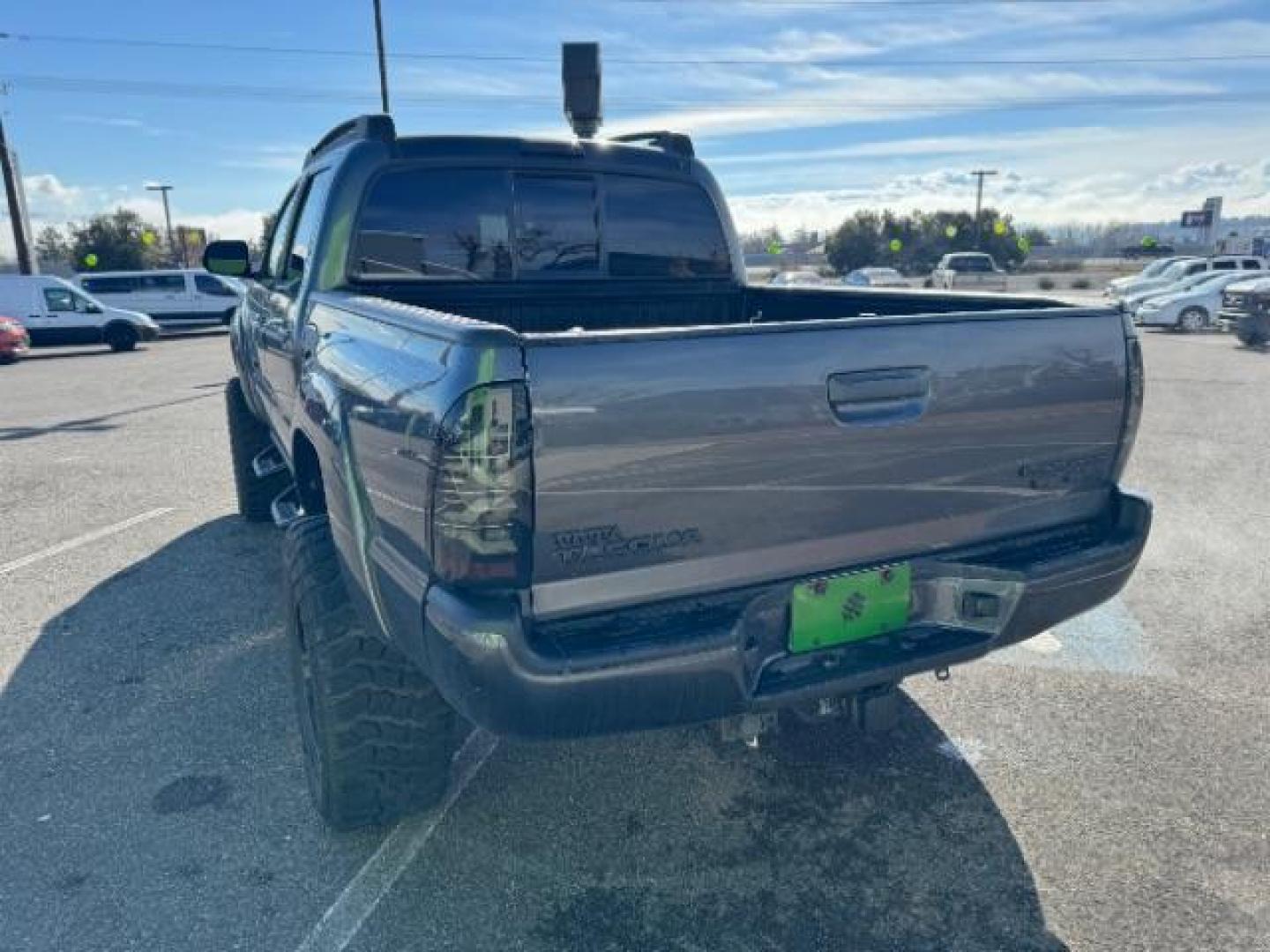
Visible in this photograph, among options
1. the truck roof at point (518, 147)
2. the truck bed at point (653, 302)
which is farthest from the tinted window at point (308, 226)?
the truck bed at point (653, 302)

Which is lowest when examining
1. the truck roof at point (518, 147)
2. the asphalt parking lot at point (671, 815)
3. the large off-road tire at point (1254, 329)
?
the asphalt parking lot at point (671, 815)

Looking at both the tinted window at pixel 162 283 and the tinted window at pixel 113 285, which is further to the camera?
the tinted window at pixel 162 283

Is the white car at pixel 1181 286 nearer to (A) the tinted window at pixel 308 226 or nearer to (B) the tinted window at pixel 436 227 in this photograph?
(B) the tinted window at pixel 436 227

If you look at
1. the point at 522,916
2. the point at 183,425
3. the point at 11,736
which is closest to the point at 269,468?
the point at 11,736

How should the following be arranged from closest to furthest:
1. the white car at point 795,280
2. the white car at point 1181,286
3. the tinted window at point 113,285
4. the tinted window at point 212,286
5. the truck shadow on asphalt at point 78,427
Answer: the white car at point 795,280 → the truck shadow on asphalt at point 78,427 → the white car at point 1181,286 → the tinted window at point 113,285 → the tinted window at point 212,286

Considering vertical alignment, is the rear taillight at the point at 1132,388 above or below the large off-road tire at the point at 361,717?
above

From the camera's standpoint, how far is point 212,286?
25109 millimetres

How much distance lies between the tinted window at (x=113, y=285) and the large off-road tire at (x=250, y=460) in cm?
2209

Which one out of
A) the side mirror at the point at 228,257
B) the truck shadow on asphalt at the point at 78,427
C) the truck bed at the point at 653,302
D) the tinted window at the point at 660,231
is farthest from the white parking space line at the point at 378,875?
the truck shadow on asphalt at the point at 78,427

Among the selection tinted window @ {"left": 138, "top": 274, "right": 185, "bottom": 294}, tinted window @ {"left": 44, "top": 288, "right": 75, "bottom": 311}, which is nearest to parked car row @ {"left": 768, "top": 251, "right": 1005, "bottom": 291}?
tinted window @ {"left": 138, "top": 274, "right": 185, "bottom": 294}

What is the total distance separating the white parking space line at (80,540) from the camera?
5312mm

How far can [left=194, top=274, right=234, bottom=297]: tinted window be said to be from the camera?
25.0 meters

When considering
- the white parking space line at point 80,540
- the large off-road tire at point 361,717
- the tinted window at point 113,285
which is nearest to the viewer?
the large off-road tire at point 361,717

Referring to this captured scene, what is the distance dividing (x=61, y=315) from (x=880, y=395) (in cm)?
2296
